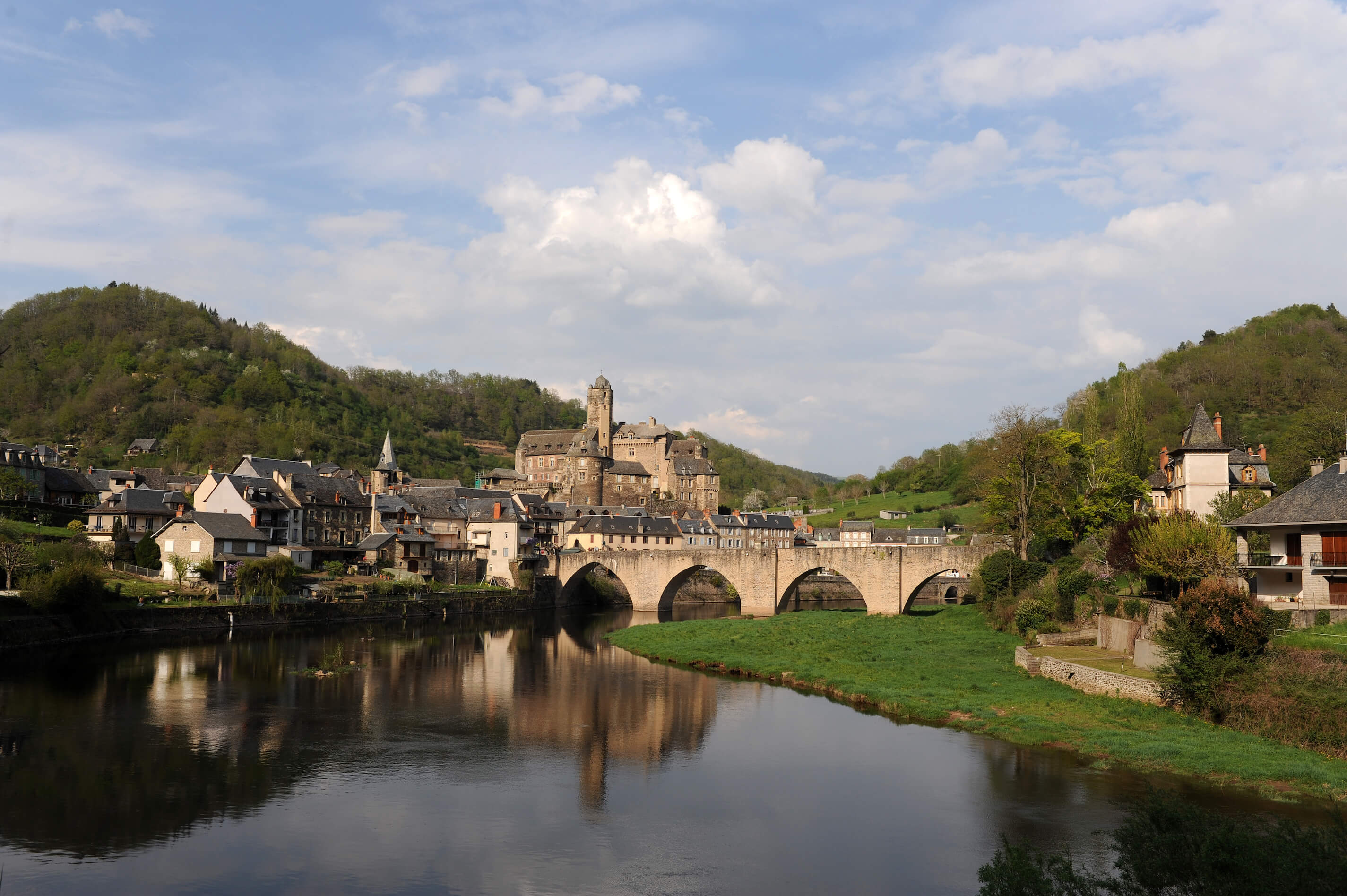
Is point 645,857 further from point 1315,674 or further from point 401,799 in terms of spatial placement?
point 1315,674

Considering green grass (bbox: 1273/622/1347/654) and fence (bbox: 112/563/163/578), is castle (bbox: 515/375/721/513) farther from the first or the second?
green grass (bbox: 1273/622/1347/654)

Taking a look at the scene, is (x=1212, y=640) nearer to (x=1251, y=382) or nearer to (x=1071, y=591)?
(x=1071, y=591)

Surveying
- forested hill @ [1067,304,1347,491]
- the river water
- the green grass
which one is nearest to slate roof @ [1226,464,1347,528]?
the green grass

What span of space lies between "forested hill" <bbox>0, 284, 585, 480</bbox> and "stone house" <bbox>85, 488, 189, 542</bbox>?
1628 inches

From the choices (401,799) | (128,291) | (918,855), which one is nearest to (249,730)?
(401,799)

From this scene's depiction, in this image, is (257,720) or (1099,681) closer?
(1099,681)

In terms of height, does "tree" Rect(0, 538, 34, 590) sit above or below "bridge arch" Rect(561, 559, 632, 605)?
above

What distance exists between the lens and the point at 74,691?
1179 inches

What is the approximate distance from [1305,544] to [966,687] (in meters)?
10.1

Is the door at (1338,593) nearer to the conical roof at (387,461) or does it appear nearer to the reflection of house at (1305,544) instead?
the reflection of house at (1305,544)

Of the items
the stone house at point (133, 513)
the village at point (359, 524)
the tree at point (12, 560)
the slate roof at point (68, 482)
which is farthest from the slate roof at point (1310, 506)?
the slate roof at point (68, 482)

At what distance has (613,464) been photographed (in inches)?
4525

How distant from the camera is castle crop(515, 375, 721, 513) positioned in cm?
11075

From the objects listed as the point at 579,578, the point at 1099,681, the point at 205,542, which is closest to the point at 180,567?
the point at 205,542
